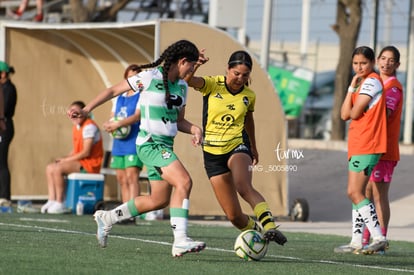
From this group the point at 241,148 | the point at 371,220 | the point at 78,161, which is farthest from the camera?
the point at 78,161

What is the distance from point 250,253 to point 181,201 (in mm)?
802

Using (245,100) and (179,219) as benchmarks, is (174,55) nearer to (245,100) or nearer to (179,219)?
(245,100)

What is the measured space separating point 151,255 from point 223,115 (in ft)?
4.82

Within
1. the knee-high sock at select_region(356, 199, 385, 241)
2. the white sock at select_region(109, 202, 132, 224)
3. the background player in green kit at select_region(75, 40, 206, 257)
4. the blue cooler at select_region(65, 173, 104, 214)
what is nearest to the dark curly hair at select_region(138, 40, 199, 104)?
the background player in green kit at select_region(75, 40, 206, 257)

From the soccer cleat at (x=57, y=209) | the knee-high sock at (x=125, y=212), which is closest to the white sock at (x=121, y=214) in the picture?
the knee-high sock at (x=125, y=212)

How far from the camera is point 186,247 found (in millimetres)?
10039

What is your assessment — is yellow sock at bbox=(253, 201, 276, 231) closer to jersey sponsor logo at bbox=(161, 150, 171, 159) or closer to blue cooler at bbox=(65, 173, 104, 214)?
jersey sponsor logo at bbox=(161, 150, 171, 159)

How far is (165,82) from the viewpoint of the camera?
1046cm

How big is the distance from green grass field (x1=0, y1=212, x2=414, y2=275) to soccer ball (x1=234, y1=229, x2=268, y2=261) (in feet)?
0.27

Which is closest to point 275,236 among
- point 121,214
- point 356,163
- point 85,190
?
point 121,214

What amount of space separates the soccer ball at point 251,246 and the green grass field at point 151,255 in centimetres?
8

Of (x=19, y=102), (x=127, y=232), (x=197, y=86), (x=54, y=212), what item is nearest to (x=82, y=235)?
(x=127, y=232)

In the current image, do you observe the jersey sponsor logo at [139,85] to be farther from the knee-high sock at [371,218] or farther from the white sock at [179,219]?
the knee-high sock at [371,218]

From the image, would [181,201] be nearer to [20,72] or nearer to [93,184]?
[93,184]
